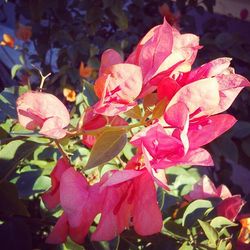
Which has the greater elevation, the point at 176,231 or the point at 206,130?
the point at 206,130

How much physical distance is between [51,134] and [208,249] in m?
0.30

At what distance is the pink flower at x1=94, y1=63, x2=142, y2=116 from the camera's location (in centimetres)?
41

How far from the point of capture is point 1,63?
2346mm

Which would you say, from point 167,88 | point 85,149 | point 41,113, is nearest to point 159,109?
point 167,88

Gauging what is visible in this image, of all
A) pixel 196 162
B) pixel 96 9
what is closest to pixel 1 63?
pixel 96 9

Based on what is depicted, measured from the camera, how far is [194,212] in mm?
599

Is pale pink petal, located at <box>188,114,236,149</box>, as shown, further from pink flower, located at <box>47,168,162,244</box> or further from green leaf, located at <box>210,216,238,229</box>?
green leaf, located at <box>210,216,238,229</box>

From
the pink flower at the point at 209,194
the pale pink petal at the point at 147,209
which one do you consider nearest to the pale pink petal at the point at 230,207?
the pink flower at the point at 209,194

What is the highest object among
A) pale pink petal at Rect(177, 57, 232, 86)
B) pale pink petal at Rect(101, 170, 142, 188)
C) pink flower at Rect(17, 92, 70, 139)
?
pale pink petal at Rect(177, 57, 232, 86)

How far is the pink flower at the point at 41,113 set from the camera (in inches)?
16.7

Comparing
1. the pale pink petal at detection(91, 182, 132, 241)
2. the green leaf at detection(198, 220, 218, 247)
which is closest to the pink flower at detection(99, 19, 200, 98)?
the pale pink petal at detection(91, 182, 132, 241)

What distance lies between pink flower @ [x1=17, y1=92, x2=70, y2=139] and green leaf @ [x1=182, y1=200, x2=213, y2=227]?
0.82 ft

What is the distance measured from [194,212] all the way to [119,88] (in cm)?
26

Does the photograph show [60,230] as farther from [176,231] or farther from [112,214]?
[176,231]
